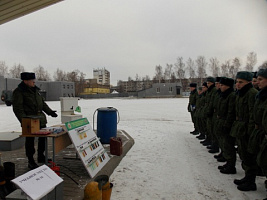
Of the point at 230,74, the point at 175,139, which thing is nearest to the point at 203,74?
the point at 230,74

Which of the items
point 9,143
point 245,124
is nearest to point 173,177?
point 245,124

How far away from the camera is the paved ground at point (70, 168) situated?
339 centimetres

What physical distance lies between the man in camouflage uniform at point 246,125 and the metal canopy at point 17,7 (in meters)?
4.40

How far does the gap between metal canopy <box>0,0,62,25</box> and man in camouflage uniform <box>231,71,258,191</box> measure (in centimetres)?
440

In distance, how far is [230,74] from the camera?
218 feet

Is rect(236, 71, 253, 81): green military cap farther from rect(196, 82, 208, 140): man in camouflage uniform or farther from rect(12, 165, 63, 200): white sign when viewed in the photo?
rect(12, 165, 63, 200): white sign

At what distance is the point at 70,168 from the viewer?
14.5ft

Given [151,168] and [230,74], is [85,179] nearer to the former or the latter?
[151,168]

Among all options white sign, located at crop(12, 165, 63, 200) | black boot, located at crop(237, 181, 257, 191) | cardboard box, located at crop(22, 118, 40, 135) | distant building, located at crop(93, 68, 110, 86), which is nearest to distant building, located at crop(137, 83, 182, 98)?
black boot, located at crop(237, 181, 257, 191)

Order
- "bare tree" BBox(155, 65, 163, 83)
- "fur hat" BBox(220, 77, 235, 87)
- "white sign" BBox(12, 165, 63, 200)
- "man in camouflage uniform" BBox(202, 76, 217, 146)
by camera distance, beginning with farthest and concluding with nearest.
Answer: "bare tree" BBox(155, 65, 163, 83) < "man in camouflage uniform" BBox(202, 76, 217, 146) < "fur hat" BBox(220, 77, 235, 87) < "white sign" BBox(12, 165, 63, 200)

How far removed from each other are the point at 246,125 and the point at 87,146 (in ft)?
9.73

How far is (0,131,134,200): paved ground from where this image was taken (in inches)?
133

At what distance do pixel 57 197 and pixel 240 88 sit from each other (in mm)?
3404

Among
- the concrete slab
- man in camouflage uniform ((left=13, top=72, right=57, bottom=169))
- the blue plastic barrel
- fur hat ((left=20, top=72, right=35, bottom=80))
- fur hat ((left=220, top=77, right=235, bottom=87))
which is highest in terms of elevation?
fur hat ((left=20, top=72, right=35, bottom=80))
